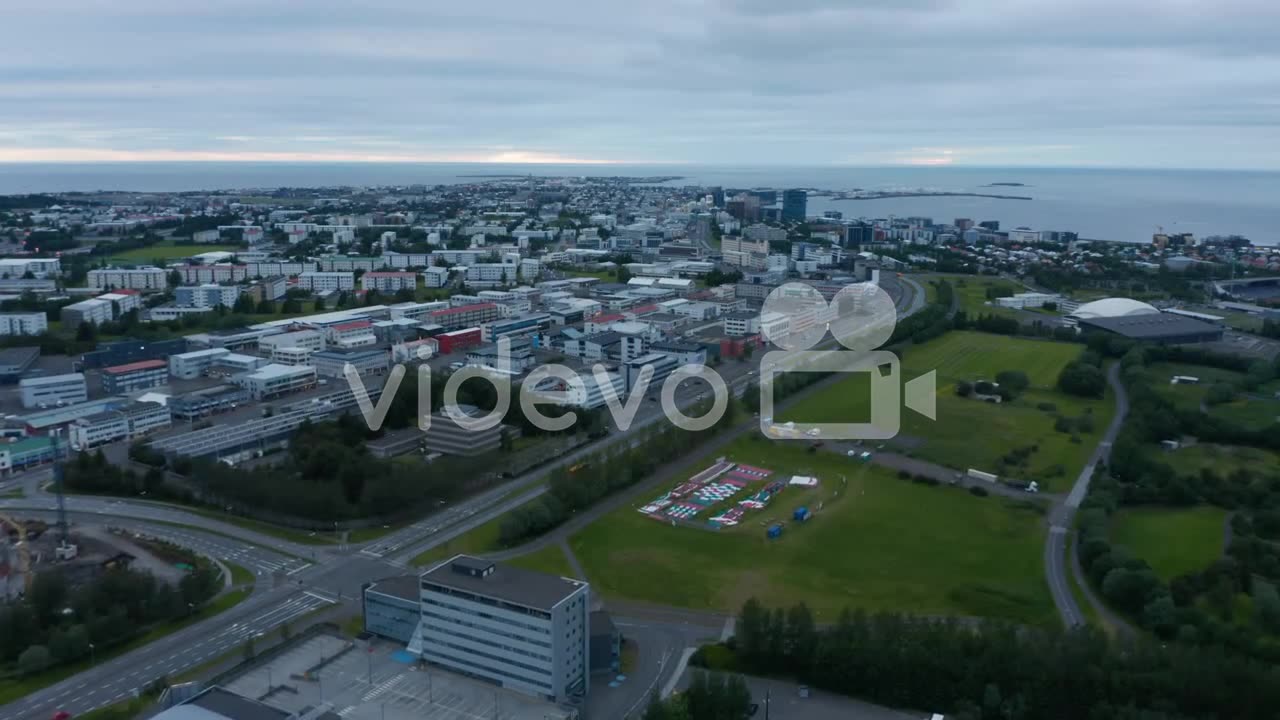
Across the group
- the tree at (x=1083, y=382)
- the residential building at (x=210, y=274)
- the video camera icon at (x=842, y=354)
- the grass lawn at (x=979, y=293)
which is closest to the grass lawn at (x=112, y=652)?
the video camera icon at (x=842, y=354)

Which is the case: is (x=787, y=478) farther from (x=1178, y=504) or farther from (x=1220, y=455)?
(x=1220, y=455)

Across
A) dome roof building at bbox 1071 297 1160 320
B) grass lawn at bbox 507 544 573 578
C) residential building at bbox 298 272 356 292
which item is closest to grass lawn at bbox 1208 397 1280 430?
dome roof building at bbox 1071 297 1160 320

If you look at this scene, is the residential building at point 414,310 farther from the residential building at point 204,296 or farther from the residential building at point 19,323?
the residential building at point 19,323

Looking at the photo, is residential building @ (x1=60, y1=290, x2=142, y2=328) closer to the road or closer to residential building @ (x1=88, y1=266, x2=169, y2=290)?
residential building @ (x1=88, y1=266, x2=169, y2=290)

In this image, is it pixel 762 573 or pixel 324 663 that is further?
pixel 762 573

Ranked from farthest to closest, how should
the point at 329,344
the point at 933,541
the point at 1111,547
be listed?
the point at 329,344
the point at 933,541
the point at 1111,547

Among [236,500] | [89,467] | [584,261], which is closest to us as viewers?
[236,500]

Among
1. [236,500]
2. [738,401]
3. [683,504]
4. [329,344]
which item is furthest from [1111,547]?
[329,344]
